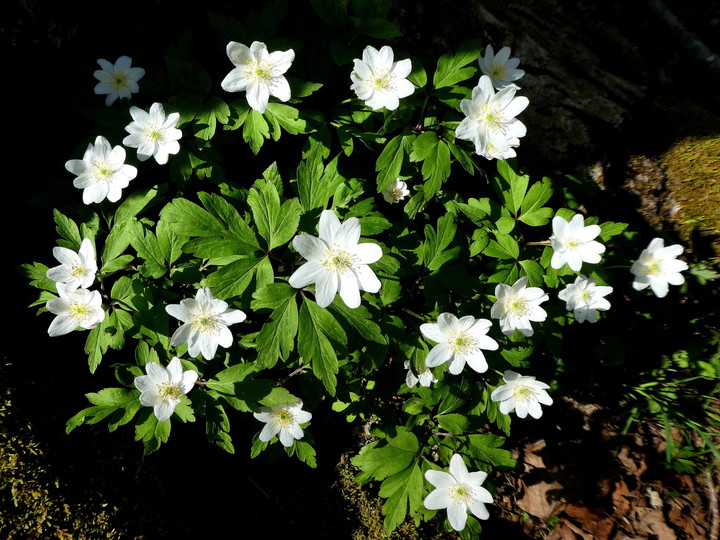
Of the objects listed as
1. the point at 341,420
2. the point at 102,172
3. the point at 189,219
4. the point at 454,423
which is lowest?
the point at 341,420

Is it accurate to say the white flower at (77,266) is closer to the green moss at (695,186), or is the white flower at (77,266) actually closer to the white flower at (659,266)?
the white flower at (659,266)

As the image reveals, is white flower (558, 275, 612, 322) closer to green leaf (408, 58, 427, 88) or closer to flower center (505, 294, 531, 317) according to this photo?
flower center (505, 294, 531, 317)

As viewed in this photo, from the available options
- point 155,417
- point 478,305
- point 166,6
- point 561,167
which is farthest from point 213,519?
point 561,167

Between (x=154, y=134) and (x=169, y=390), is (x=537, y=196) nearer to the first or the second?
(x=154, y=134)

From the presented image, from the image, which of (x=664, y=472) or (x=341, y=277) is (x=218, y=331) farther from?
(x=664, y=472)

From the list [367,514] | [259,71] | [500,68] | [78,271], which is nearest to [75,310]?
[78,271]

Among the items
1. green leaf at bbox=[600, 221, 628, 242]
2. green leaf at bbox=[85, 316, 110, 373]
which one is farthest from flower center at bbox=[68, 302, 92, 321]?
green leaf at bbox=[600, 221, 628, 242]
